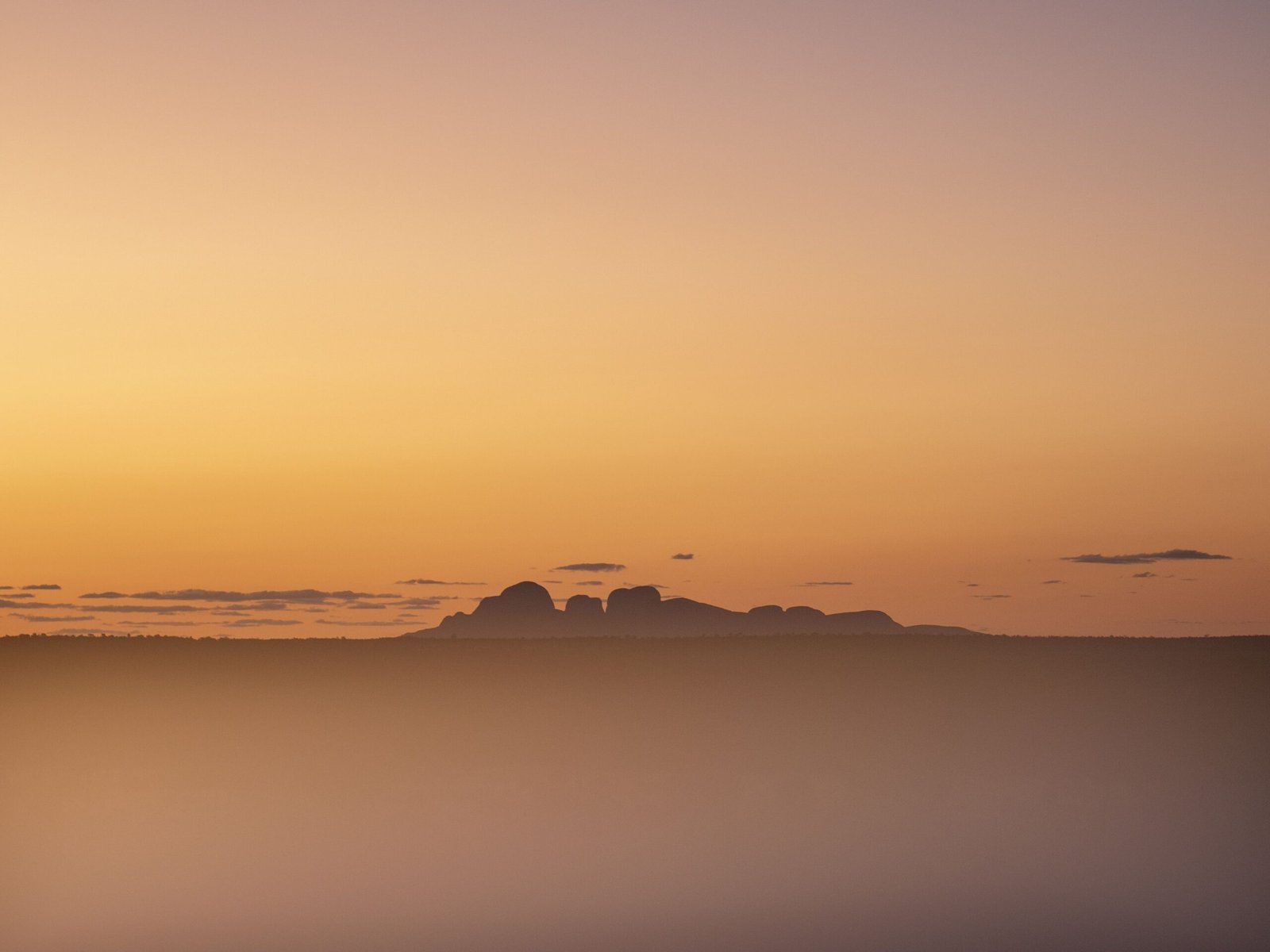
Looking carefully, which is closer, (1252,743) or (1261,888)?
(1261,888)

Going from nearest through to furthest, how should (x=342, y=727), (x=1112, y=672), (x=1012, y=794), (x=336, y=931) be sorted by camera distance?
(x=336, y=931) < (x=1012, y=794) < (x=342, y=727) < (x=1112, y=672)

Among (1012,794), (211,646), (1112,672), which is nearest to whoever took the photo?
(1012,794)

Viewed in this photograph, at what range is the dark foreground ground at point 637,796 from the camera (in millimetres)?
49500

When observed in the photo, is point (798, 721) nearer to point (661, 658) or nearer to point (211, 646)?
point (661, 658)

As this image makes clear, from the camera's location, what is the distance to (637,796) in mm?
57469

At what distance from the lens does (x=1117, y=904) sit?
50375 mm

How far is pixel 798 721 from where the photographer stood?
206 ft

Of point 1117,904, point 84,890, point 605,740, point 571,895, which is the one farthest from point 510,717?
point 1117,904

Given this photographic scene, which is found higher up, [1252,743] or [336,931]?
[1252,743]

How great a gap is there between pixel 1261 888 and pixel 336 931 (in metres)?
27.7

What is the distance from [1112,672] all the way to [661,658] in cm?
1775

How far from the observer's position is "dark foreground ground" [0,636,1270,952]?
49500mm

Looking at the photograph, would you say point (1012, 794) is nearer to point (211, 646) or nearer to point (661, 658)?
point (661, 658)

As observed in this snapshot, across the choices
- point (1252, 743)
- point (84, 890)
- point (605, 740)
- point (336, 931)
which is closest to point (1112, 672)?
point (1252, 743)
